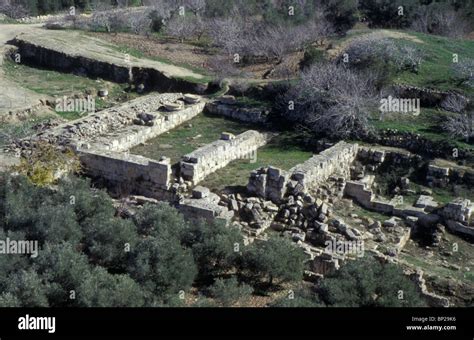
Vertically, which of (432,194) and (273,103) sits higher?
(273,103)

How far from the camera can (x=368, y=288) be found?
54.7ft

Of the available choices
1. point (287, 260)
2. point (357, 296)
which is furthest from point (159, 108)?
point (357, 296)

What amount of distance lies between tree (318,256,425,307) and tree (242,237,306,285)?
3.82 ft

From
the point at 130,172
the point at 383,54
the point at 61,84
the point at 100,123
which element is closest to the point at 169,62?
the point at 61,84

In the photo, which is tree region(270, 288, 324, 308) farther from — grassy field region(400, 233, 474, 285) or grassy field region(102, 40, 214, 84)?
grassy field region(102, 40, 214, 84)

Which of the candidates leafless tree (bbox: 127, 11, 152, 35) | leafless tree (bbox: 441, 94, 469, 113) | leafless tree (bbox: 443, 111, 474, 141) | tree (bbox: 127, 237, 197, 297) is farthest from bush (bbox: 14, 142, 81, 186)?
leafless tree (bbox: 127, 11, 152, 35)

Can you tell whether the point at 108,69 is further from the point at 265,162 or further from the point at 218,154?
the point at 265,162

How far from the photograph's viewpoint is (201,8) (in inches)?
1918

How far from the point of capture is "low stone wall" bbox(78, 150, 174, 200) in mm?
23266

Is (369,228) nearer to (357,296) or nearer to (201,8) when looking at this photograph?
(357,296)

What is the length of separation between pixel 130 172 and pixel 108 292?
8.35m

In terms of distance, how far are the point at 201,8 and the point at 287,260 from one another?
33.6 meters

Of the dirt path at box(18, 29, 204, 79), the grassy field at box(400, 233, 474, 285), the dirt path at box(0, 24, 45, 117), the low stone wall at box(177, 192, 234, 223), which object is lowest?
the grassy field at box(400, 233, 474, 285)

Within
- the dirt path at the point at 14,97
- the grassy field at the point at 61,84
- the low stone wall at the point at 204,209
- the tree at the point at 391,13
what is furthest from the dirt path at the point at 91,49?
the tree at the point at 391,13
